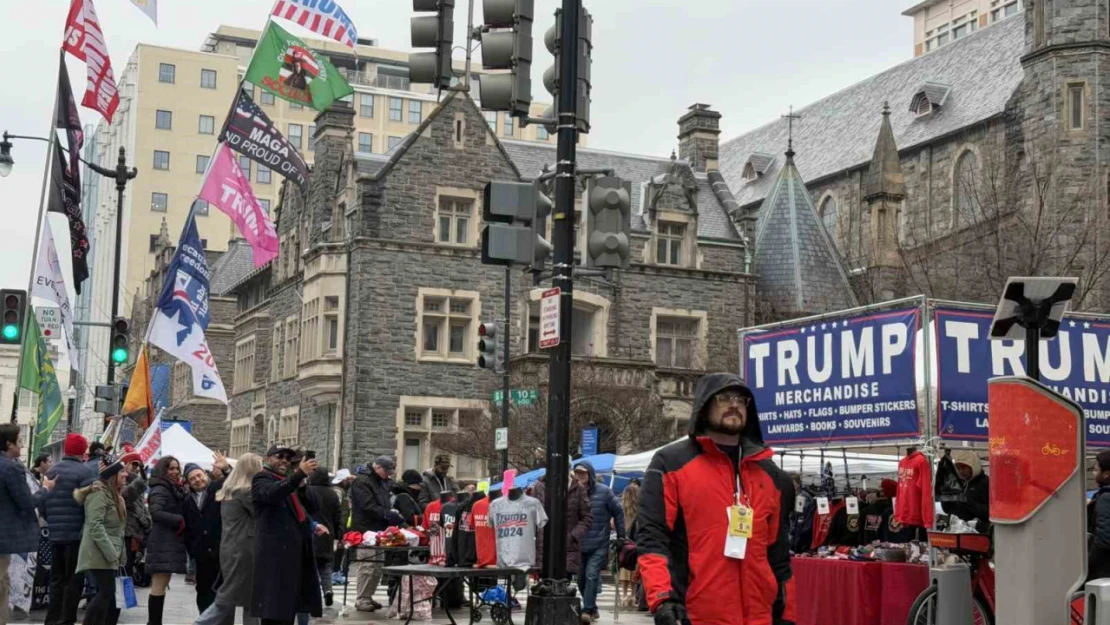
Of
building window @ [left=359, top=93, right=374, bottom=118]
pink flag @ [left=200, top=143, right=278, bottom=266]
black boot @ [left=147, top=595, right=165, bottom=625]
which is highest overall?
building window @ [left=359, top=93, right=374, bottom=118]

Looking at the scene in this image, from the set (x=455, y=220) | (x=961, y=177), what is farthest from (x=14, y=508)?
(x=961, y=177)

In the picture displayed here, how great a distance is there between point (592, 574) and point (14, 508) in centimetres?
729

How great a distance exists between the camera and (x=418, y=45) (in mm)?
12438

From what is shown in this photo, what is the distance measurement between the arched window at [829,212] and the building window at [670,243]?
20.5 m

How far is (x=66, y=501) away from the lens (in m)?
14.2

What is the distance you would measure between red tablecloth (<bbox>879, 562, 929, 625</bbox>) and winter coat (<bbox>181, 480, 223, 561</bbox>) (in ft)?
20.5

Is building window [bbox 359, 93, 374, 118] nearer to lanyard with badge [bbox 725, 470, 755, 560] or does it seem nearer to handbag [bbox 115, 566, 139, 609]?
handbag [bbox 115, 566, 139, 609]

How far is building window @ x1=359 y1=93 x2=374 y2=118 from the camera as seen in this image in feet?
390

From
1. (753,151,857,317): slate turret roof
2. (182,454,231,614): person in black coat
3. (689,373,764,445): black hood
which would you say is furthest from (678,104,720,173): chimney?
(689,373,764,445): black hood

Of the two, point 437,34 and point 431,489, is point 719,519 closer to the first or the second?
point 437,34

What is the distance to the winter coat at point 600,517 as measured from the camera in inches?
706

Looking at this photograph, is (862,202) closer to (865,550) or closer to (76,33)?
(76,33)

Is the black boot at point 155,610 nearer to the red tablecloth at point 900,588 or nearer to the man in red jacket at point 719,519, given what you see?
the red tablecloth at point 900,588

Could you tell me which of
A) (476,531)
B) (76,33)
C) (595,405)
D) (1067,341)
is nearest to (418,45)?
(476,531)
